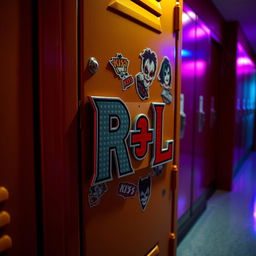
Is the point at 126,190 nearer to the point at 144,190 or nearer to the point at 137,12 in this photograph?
the point at 144,190

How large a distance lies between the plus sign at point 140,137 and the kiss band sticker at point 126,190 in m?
0.13

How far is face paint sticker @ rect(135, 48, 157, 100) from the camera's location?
42.8 inches

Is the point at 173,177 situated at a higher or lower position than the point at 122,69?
lower

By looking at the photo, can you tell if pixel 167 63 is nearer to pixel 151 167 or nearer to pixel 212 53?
pixel 151 167

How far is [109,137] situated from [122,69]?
0.99ft

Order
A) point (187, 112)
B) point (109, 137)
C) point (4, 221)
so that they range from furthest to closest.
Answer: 1. point (187, 112)
2. point (109, 137)
3. point (4, 221)

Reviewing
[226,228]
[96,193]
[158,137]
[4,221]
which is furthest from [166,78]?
[226,228]

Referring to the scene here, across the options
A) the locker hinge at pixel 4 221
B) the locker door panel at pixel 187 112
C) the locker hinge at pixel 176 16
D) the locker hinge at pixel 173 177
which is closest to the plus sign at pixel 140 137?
the locker hinge at pixel 173 177

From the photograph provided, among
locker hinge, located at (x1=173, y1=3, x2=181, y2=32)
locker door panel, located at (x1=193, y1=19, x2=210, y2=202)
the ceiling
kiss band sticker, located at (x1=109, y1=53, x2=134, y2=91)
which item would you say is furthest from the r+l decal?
the ceiling

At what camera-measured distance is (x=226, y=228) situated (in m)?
2.48

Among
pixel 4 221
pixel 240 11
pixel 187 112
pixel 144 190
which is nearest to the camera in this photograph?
pixel 4 221

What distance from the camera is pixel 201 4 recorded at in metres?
2.46

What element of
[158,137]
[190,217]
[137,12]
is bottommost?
[190,217]

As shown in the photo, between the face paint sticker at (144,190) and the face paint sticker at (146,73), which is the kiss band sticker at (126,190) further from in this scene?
the face paint sticker at (146,73)
